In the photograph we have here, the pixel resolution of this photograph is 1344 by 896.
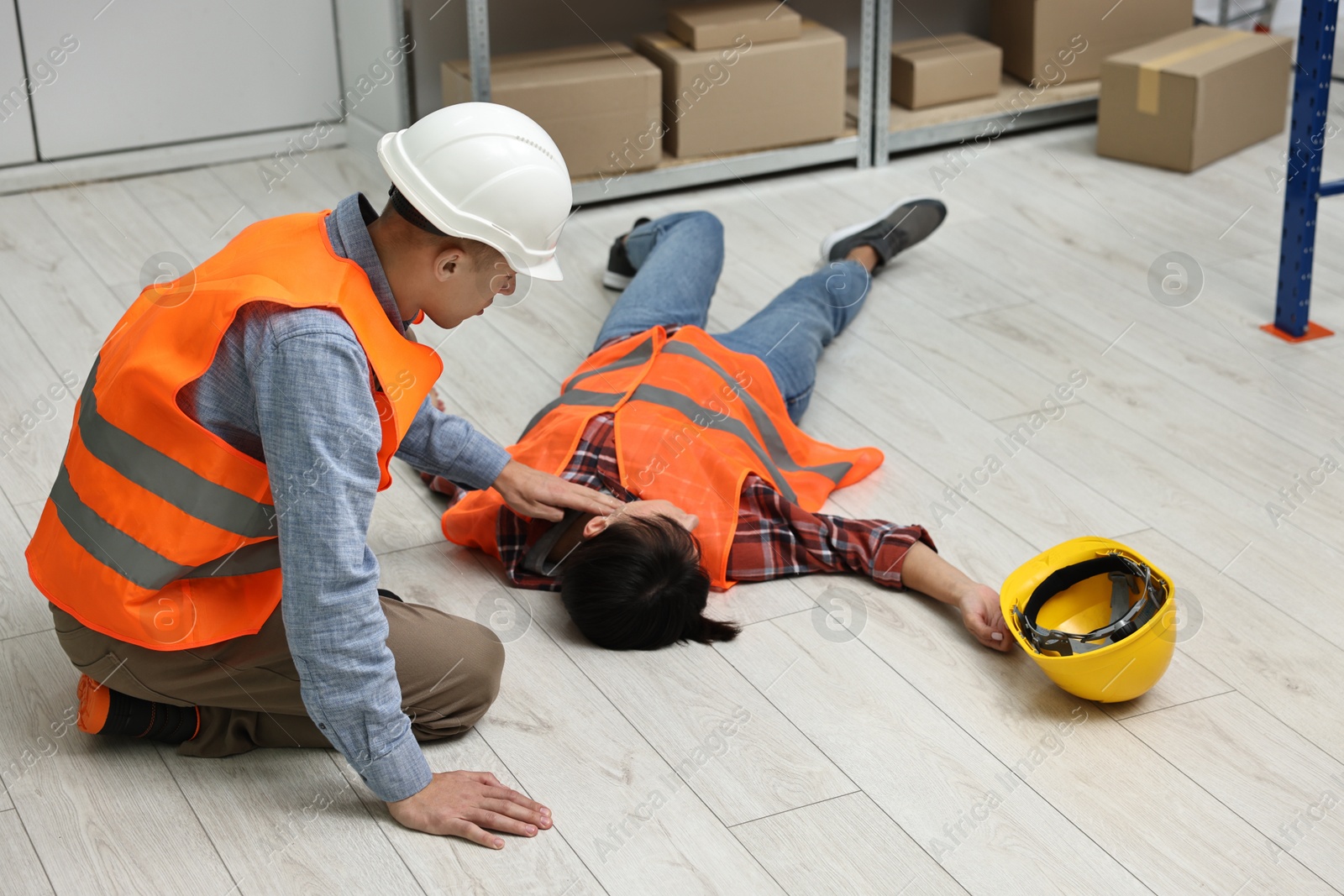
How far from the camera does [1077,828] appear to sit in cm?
150

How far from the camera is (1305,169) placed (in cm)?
254

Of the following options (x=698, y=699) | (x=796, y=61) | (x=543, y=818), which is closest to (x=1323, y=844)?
(x=698, y=699)

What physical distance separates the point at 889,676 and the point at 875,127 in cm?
216

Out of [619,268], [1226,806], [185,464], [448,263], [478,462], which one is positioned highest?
[448,263]

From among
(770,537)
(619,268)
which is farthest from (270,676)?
(619,268)

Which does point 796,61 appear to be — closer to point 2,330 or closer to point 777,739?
point 2,330

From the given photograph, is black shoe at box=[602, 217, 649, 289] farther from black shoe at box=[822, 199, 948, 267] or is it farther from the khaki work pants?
the khaki work pants

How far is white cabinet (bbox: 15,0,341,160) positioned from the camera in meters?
3.27

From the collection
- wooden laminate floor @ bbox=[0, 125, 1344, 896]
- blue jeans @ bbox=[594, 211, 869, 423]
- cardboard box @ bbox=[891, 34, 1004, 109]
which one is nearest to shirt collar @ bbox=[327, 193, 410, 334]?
wooden laminate floor @ bbox=[0, 125, 1344, 896]

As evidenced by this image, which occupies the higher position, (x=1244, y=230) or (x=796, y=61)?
(x=796, y=61)

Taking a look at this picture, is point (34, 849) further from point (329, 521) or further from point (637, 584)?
point (637, 584)

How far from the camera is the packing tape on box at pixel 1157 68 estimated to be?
11.2 ft

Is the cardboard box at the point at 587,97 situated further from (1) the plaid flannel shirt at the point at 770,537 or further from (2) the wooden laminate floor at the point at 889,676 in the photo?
(1) the plaid flannel shirt at the point at 770,537

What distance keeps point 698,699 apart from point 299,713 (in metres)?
0.49
